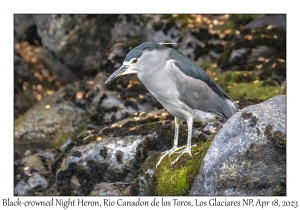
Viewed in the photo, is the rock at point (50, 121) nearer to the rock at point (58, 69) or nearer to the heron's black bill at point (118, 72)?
the rock at point (58, 69)

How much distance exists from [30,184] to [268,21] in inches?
291

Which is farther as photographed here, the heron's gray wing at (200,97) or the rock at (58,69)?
the rock at (58,69)

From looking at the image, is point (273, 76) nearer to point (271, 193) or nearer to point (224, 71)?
point (224, 71)

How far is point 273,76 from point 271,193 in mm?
6532

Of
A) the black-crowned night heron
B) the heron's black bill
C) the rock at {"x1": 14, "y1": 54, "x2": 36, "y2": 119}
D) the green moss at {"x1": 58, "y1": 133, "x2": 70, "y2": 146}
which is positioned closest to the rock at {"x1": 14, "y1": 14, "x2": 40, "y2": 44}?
the rock at {"x1": 14, "y1": 54, "x2": 36, "y2": 119}

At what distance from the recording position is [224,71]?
12820 millimetres

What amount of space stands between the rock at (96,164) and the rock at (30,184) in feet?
4.39

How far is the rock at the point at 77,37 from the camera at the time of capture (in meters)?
14.8

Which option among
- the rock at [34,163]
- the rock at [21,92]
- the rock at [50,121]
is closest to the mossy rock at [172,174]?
the rock at [34,163]

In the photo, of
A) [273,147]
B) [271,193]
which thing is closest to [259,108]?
[273,147]

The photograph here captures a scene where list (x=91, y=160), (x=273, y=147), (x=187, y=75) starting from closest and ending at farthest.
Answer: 1. (x=273, y=147)
2. (x=187, y=75)
3. (x=91, y=160)

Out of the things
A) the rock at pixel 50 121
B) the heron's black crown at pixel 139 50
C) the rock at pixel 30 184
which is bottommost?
the rock at pixel 30 184

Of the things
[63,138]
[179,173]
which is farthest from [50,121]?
[179,173]

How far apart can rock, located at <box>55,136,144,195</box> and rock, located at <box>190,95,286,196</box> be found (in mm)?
2718
